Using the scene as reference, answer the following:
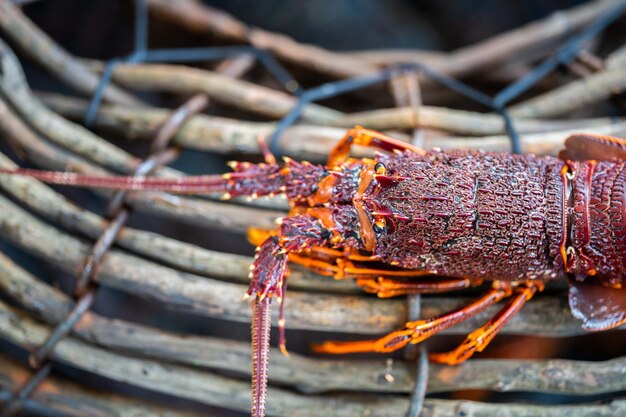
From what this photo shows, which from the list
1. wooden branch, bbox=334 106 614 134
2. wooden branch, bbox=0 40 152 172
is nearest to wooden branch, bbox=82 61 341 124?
wooden branch, bbox=334 106 614 134

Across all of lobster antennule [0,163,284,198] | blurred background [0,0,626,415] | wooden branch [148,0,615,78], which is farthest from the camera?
wooden branch [148,0,615,78]

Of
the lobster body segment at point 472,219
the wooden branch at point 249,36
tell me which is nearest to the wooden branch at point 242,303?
the lobster body segment at point 472,219

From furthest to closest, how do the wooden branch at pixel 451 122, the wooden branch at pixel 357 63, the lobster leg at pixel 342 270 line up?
1. the wooden branch at pixel 357 63
2. the wooden branch at pixel 451 122
3. the lobster leg at pixel 342 270

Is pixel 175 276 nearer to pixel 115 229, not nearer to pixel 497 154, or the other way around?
pixel 115 229

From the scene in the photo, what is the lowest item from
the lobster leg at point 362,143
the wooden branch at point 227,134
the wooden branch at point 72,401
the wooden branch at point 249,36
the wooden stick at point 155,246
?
the wooden branch at point 72,401

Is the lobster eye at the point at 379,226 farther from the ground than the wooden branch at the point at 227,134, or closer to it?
closer to it

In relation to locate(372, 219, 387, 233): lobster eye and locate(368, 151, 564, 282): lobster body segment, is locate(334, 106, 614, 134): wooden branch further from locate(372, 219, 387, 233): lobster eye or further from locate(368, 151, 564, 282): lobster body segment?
locate(372, 219, 387, 233): lobster eye

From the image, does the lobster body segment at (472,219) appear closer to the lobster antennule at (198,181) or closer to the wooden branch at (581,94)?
the lobster antennule at (198,181)
